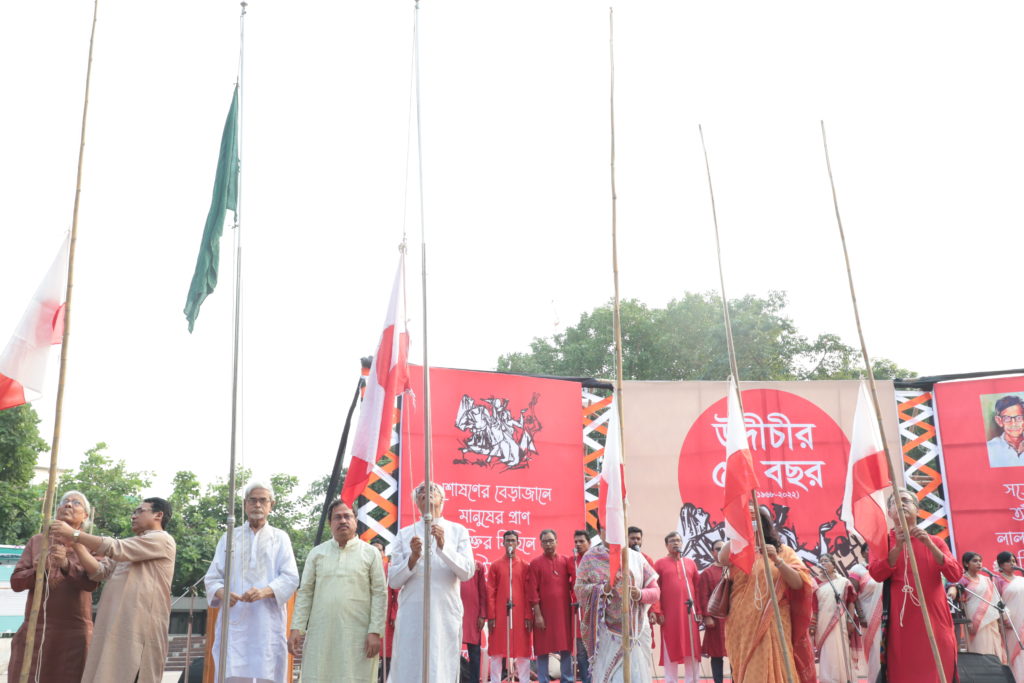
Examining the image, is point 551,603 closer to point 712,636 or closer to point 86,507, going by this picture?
point 712,636

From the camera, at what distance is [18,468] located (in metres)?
19.8

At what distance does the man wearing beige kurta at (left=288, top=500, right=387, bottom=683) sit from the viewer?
15.7 feet

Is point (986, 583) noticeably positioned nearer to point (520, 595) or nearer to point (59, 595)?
point (520, 595)

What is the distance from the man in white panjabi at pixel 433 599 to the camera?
479cm

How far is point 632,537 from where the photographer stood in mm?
6918

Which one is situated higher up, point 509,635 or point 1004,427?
point 1004,427

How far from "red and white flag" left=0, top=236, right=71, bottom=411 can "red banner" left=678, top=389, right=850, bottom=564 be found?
21.3 feet

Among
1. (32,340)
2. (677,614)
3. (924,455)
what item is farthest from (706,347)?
(32,340)

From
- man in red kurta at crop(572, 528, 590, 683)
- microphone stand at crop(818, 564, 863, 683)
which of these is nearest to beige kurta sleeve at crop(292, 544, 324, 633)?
man in red kurta at crop(572, 528, 590, 683)

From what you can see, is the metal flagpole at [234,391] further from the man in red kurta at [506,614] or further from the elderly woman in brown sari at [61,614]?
the man in red kurta at [506,614]

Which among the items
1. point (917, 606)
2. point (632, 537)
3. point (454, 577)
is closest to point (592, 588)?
point (632, 537)

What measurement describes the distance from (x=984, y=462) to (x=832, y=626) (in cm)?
308

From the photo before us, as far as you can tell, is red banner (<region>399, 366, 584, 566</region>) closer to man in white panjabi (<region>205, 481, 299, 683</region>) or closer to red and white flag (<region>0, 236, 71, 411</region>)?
man in white panjabi (<region>205, 481, 299, 683</region>)

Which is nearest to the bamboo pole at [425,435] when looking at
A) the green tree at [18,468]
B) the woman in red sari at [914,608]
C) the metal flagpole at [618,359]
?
the metal flagpole at [618,359]
